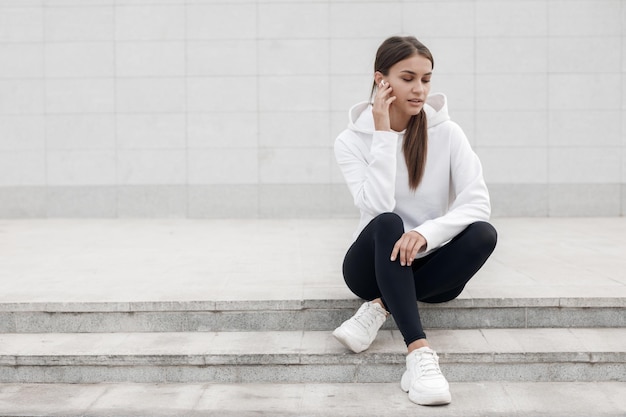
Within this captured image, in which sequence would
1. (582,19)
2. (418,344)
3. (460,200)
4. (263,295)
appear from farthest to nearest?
(582,19)
(263,295)
(460,200)
(418,344)

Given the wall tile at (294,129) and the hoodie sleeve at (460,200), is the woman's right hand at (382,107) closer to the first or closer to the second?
the hoodie sleeve at (460,200)

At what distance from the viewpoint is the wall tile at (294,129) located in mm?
8727

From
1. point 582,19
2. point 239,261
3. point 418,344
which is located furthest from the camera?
point 582,19

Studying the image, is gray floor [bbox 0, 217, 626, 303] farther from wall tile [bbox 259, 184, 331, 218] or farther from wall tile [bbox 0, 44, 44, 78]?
wall tile [bbox 0, 44, 44, 78]

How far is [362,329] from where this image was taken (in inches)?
126

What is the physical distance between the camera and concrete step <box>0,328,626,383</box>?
3.23 m

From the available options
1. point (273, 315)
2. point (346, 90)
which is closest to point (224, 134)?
point (346, 90)

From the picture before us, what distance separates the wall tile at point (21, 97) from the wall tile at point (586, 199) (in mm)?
6209

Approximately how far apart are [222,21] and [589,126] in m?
4.52

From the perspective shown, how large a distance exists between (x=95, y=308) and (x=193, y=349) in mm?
637

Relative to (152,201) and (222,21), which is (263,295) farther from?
(222,21)

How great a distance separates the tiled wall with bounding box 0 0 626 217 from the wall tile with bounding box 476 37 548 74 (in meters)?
0.02

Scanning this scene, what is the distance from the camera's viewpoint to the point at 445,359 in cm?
323

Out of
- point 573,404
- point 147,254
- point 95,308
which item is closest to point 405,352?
point 573,404
